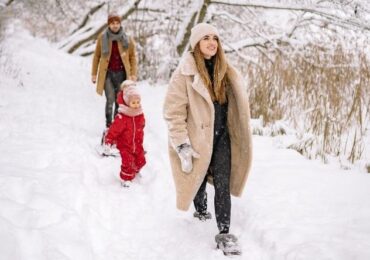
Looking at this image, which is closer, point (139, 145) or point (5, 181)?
point (5, 181)

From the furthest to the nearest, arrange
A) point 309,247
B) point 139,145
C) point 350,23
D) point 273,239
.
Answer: point 350,23
point 139,145
point 273,239
point 309,247

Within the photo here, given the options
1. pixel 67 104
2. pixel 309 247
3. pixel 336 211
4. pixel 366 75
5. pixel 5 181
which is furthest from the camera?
pixel 67 104

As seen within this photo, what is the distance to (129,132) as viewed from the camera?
4.84 meters

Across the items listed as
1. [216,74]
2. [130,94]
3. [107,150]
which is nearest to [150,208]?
[130,94]

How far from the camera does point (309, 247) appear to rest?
2.93m

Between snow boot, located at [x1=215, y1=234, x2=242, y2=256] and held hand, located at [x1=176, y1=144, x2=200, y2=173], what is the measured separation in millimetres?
608

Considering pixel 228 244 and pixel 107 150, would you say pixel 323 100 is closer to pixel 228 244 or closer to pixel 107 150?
pixel 107 150

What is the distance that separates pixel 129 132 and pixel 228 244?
212 centimetres

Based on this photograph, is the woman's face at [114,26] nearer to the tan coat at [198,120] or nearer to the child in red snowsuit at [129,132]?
the child in red snowsuit at [129,132]

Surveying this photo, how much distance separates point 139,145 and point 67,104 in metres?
4.18

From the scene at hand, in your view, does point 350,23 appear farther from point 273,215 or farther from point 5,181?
point 5,181

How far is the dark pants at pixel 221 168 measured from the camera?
10.8ft

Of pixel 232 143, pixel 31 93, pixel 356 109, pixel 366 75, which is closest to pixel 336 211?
pixel 232 143

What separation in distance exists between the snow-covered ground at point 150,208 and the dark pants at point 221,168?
302 millimetres
